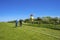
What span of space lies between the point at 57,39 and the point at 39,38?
2.40 meters

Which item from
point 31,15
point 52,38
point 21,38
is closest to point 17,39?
point 21,38

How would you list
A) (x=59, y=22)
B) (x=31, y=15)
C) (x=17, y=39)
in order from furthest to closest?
(x=59, y=22) < (x=31, y=15) < (x=17, y=39)

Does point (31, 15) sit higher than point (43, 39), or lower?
higher

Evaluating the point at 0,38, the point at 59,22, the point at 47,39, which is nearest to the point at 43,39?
the point at 47,39

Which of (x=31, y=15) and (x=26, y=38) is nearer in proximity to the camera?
(x=26, y=38)

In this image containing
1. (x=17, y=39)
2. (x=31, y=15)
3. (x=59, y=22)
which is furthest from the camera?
(x=59, y=22)

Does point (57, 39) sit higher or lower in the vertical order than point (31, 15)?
lower

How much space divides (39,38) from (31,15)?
18.1 meters

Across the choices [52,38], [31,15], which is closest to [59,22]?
[31,15]

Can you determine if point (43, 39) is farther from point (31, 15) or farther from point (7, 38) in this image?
point (31, 15)

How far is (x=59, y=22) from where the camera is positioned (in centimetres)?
4728

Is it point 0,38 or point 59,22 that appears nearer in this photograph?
Result: point 0,38

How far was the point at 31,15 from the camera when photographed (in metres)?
36.4

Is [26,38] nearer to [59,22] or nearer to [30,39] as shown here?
[30,39]
